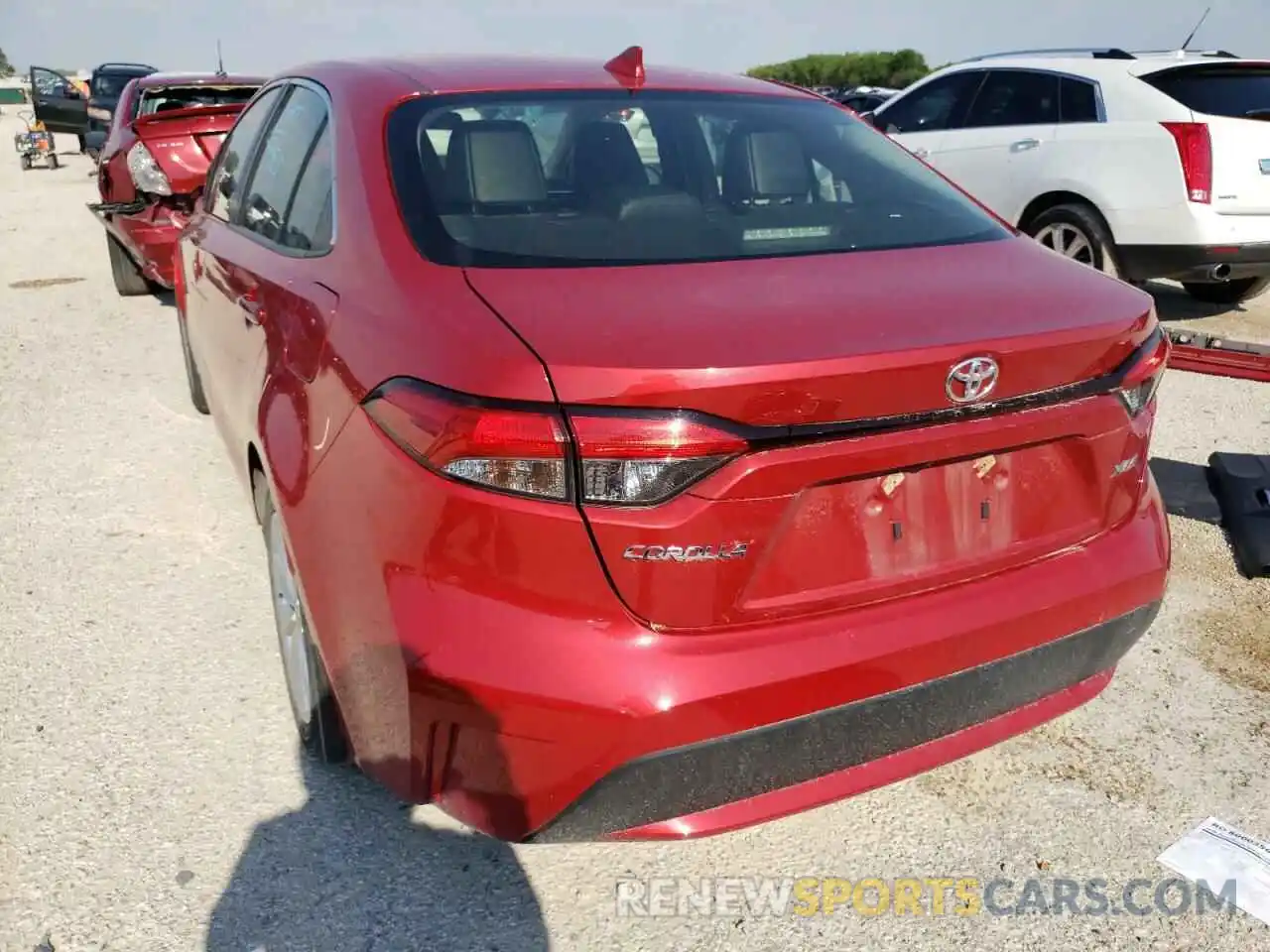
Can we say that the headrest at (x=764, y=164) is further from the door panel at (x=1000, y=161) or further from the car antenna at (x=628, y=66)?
the door panel at (x=1000, y=161)

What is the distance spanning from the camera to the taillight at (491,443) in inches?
62.6

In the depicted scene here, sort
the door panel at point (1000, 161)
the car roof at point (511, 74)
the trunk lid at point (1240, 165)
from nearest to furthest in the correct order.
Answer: the car roof at point (511, 74)
the trunk lid at point (1240, 165)
the door panel at point (1000, 161)

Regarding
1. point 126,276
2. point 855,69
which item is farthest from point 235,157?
point 855,69

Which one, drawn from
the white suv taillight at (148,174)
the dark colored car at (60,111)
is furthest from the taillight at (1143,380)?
the dark colored car at (60,111)

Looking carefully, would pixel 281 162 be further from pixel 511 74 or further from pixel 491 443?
pixel 491 443

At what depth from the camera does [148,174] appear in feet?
20.1

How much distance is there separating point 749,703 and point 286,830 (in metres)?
1.22

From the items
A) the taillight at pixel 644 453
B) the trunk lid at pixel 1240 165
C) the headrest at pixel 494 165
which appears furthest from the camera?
the trunk lid at pixel 1240 165

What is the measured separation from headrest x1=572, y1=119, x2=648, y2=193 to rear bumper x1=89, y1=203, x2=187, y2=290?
4.34m

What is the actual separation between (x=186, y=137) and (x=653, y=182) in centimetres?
484

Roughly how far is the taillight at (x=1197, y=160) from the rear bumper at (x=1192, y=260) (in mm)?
300

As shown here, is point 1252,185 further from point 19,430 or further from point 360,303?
point 19,430

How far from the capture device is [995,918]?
2158 millimetres

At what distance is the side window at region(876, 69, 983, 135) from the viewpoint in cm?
771
